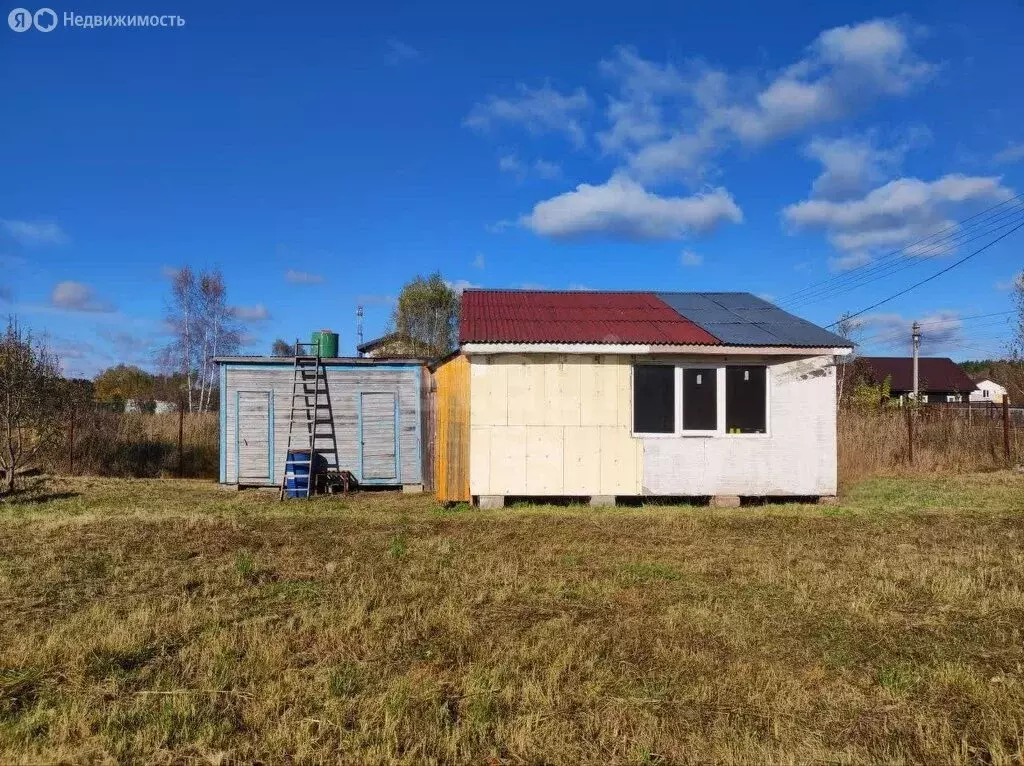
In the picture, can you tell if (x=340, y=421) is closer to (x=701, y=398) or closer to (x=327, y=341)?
(x=327, y=341)

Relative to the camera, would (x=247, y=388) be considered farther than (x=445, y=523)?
Yes

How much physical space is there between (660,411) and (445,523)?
4.08 metres

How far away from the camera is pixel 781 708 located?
372cm

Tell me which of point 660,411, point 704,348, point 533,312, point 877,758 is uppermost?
point 533,312

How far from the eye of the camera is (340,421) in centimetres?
1452

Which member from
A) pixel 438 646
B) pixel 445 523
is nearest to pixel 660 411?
pixel 445 523

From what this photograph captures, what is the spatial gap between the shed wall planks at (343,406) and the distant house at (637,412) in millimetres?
3025

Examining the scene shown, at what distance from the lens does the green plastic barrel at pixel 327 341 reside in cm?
1554

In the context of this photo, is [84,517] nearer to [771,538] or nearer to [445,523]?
[445,523]

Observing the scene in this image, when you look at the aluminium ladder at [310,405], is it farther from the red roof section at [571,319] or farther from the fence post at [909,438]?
the fence post at [909,438]

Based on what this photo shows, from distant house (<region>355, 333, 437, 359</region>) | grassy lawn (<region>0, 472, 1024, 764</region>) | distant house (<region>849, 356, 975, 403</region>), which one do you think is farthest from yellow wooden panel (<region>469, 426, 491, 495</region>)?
distant house (<region>849, 356, 975, 403</region>)

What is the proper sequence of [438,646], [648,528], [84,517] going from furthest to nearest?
[84,517] → [648,528] → [438,646]

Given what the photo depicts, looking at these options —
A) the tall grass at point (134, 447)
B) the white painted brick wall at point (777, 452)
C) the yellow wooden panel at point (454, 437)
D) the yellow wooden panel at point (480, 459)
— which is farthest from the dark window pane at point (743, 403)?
the tall grass at point (134, 447)

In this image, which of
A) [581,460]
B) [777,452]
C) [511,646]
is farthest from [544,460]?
[511,646]
